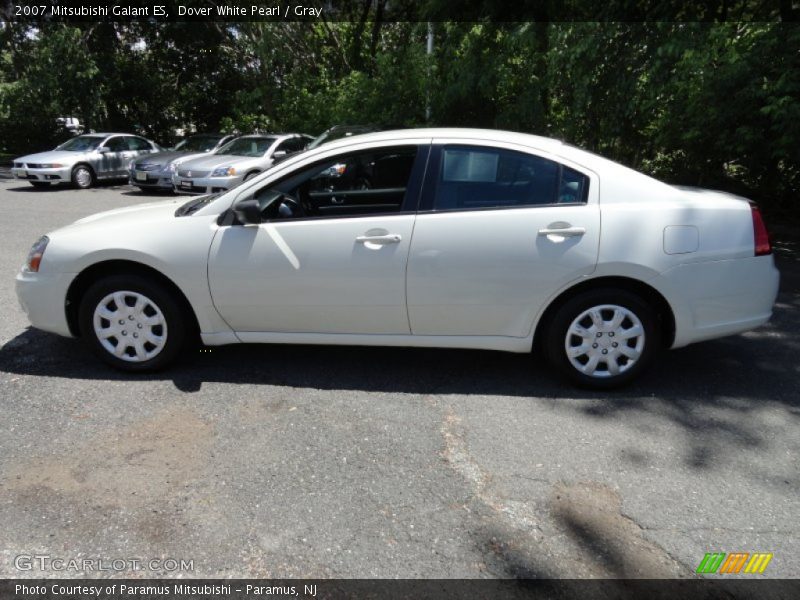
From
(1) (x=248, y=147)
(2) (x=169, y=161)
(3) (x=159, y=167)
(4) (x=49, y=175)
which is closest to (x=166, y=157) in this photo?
(2) (x=169, y=161)

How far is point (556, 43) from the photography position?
1015 cm

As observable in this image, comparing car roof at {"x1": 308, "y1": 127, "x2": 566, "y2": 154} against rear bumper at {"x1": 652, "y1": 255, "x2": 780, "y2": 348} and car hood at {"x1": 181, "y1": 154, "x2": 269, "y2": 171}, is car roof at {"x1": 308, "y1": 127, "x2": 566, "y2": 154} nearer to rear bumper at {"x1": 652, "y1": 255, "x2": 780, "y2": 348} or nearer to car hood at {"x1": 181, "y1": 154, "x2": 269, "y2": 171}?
rear bumper at {"x1": 652, "y1": 255, "x2": 780, "y2": 348}

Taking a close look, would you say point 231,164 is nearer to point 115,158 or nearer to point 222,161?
point 222,161

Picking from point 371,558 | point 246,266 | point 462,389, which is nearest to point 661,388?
point 462,389

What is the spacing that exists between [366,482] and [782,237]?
8737mm

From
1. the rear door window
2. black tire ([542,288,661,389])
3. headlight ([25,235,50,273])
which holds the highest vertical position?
the rear door window

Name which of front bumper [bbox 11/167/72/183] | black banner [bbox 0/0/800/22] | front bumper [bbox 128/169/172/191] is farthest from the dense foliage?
front bumper [bbox 11/167/72/183]

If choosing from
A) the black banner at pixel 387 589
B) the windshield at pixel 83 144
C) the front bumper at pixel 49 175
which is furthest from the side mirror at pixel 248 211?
the windshield at pixel 83 144

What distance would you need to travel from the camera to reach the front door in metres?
3.94

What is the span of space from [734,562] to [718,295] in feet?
5.94

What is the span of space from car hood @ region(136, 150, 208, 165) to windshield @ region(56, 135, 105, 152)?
2.03 m

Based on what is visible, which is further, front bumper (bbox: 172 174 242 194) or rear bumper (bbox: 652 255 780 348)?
front bumper (bbox: 172 174 242 194)

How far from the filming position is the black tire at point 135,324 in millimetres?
4121

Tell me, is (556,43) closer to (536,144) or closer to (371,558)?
(536,144)
